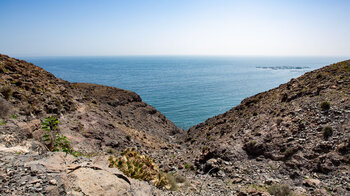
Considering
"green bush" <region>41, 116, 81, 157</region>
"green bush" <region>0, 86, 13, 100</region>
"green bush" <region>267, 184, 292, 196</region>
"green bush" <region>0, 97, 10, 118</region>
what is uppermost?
"green bush" <region>0, 86, 13, 100</region>

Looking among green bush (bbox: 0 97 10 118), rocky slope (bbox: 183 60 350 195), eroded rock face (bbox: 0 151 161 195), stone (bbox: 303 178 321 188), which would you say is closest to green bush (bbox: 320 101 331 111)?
rocky slope (bbox: 183 60 350 195)

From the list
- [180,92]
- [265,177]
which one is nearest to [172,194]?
[265,177]

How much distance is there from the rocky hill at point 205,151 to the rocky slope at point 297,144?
58 millimetres

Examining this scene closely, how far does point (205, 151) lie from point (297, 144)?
7.52 m

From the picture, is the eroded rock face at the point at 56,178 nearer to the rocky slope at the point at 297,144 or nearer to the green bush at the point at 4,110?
the green bush at the point at 4,110

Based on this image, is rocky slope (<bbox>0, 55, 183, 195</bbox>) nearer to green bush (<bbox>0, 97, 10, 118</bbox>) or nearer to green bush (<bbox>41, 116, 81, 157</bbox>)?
green bush (<bbox>0, 97, 10, 118</bbox>)

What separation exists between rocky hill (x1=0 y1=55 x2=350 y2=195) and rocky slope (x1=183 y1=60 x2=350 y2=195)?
0.19ft

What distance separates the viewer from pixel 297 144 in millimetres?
14164

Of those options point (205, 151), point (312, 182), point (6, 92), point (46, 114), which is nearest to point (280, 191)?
point (312, 182)

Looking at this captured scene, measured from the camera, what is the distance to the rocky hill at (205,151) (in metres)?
5.94

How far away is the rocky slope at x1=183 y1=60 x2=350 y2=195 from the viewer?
11375 mm

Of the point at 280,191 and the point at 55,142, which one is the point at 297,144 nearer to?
the point at 280,191

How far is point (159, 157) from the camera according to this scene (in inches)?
758

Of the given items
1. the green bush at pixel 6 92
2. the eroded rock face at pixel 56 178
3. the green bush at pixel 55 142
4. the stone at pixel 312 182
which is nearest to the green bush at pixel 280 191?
the stone at pixel 312 182
